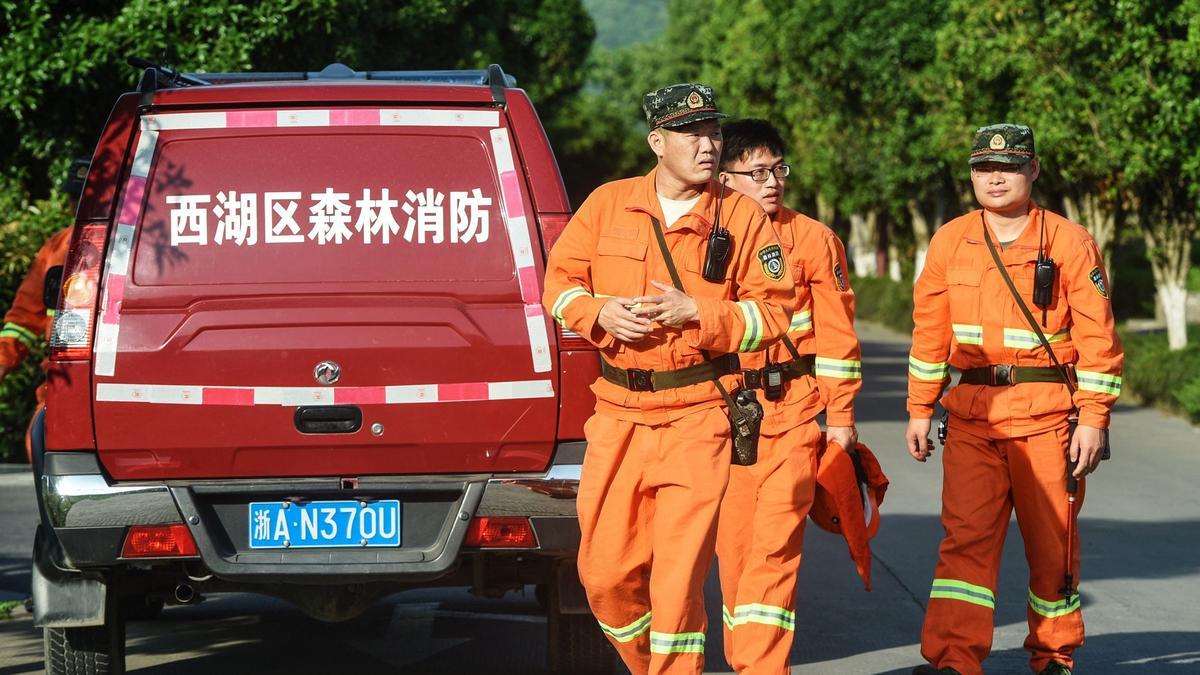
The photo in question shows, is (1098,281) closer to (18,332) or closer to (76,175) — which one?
(76,175)

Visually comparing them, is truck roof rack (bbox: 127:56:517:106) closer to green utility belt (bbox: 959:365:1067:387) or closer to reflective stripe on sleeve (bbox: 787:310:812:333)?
reflective stripe on sleeve (bbox: 787:310:812:333)

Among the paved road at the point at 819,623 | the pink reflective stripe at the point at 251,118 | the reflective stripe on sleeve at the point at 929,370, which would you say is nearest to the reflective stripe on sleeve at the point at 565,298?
the pink reflective stripe at the point at 251,118

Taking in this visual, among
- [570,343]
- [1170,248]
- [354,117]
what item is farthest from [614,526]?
[1170,248]

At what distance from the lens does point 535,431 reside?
5.59 meters

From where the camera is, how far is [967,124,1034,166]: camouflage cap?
6238 mm

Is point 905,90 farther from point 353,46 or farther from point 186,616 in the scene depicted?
point 186,616

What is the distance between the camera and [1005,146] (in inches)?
246

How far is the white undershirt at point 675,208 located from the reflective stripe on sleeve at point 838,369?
107cm

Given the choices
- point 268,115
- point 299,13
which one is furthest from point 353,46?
point 268,115

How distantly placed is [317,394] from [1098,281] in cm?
259

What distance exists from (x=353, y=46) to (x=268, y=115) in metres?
11.2

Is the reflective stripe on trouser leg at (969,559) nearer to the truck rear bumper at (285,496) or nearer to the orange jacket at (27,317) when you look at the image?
the truck rear bumper at (285,496)

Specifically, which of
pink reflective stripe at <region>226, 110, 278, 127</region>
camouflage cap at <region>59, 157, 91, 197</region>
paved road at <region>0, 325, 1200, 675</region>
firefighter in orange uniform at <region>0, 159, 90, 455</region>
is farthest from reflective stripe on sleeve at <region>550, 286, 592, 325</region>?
firefighter in orange uniform at <region>0, 159, 90, 455</region>

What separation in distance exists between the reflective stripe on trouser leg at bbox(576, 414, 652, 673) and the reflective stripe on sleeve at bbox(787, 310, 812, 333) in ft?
3.66
